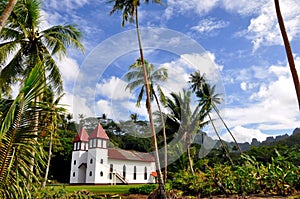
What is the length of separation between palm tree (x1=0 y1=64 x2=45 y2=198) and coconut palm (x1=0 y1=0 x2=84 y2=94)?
32.4 ft

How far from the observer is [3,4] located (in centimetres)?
1033

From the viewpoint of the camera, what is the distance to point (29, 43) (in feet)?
43.6

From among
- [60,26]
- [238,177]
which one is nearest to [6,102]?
[238,177]

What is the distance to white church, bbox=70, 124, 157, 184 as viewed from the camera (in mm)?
26922

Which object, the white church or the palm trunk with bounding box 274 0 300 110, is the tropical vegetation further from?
the white church

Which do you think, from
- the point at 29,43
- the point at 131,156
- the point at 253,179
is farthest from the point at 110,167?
the point at 253,179

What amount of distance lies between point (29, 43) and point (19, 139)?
438 inches

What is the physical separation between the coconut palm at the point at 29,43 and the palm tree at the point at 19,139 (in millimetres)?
9885

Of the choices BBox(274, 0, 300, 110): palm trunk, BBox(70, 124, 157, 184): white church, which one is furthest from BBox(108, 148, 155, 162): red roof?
BBox(274, 0, 300, 110): palm trunk

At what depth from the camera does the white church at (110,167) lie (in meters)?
26.9

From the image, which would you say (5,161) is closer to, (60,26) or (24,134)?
(24,134)

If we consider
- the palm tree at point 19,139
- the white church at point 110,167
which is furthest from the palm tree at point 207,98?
the palm tree at point 19,139

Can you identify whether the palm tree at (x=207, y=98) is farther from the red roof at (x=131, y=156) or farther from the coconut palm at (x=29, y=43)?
the coconut palm at (x=29, y=43)

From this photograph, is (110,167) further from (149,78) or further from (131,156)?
(149,78)
